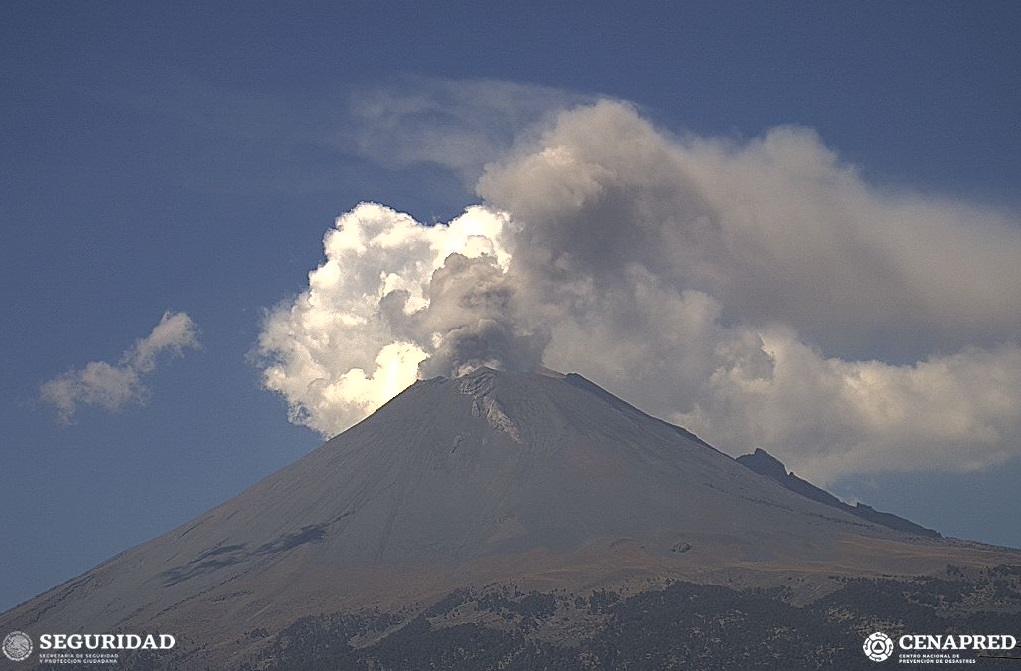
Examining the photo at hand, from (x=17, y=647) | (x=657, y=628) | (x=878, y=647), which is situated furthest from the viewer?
(x=17, y=647)

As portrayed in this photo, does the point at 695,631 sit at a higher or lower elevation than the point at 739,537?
lower

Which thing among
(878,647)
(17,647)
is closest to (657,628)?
(878,647)

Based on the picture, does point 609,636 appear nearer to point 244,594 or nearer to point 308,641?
point 308,641

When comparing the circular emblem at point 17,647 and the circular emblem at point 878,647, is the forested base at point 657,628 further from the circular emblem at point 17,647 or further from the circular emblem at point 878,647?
the circular emblem at point 17,647

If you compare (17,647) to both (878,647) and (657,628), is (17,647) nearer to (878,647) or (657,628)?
(657,628)

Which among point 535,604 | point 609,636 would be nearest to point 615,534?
point 535,604

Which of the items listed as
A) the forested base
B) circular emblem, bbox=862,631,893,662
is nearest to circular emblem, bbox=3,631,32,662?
the forested base
